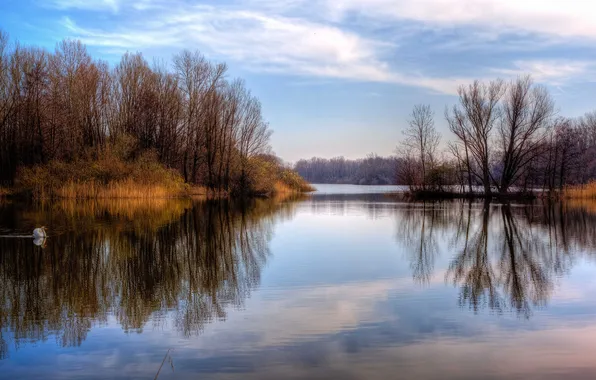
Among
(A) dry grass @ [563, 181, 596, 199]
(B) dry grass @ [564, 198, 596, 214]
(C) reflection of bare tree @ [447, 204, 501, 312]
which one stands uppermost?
(A) dry grass @ [563, 181, 596, 199]

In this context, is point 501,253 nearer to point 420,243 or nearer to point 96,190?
point 420,243

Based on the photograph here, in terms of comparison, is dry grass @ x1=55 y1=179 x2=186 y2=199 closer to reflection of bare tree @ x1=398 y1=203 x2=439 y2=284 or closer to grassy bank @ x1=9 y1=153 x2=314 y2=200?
grassy bank @ x1=9 y1=153 x2=314 y2=200

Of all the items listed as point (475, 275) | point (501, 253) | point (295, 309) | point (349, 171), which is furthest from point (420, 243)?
point (349, 171)

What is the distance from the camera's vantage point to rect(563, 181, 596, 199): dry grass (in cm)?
3259

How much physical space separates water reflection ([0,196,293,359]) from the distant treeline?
96.7 meters

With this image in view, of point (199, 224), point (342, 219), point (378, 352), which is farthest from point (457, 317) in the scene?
point (342, 219)

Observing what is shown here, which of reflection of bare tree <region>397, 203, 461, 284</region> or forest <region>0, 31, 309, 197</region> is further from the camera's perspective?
forest <region>0, 31, 309, 197</region>

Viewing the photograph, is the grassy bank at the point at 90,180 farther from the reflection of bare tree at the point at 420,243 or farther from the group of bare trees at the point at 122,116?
the reflection of bare tree at the point at 420,243

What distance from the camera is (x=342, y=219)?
60.6ft

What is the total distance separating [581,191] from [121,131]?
3280 cm

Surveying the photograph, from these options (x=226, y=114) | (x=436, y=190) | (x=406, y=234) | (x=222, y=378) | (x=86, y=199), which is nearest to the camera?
(x=222, y=378)

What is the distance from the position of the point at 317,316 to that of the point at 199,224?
34.8ft

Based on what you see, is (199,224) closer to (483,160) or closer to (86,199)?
(86,199)

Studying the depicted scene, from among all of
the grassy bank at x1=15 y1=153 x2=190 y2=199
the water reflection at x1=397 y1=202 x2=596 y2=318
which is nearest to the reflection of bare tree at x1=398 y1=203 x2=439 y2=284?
the water reflection at x1=397 y1=202 x2=596 y2=318
